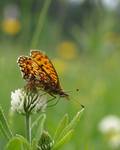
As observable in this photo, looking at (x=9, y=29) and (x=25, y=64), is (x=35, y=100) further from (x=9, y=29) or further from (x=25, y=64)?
(x=9, y=29)

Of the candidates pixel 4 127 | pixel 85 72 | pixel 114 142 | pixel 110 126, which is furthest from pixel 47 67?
pixel 85 72

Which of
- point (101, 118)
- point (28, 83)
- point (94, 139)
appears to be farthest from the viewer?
point (101, 118)

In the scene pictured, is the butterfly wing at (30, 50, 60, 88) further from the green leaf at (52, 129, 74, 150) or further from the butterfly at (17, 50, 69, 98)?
the green leaf at (52, 129, 74, 150)

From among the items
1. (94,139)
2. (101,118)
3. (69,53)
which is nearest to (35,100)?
(94,139)

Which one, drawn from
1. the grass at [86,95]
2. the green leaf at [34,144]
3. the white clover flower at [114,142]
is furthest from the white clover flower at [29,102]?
the white clover flower at [114,142]

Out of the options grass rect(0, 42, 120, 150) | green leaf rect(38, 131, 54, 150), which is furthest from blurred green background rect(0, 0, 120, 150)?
green leaf rect(38, 131, 54, 150)

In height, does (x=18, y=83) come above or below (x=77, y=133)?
above
